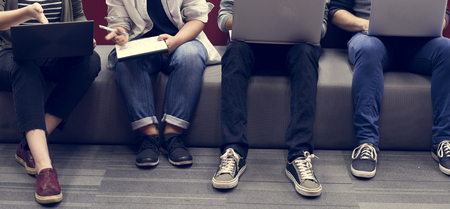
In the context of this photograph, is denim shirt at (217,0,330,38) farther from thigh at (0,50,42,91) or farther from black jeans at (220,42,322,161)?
thigh at (0,50,42,91)

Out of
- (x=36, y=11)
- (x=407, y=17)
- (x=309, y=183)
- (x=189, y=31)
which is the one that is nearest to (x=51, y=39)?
(x=36, y=11)

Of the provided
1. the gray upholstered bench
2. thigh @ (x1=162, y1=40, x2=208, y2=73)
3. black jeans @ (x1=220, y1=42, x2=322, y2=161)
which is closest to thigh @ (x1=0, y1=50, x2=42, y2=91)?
the gray upholstered bench

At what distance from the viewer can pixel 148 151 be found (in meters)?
1.36

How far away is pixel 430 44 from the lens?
1.42m

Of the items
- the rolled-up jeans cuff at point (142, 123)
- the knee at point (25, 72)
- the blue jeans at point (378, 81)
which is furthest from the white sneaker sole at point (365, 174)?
the knee at point (25, 72)

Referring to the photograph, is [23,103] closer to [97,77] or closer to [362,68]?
[97,77]

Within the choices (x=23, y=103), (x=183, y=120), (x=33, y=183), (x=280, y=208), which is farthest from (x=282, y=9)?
(x=33, y=183)

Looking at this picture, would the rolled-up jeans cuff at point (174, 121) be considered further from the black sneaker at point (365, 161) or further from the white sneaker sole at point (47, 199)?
the black sneaker at point (365, 161)

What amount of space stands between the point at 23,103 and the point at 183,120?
1.77 feet

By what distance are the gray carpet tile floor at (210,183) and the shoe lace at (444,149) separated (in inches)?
2.4

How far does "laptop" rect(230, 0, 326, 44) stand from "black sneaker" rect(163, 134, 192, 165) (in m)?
0.44

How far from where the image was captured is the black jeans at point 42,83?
1179 millimetres

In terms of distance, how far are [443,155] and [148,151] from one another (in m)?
1.08

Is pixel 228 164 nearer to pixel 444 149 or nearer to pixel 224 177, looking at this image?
pixel 224 177
